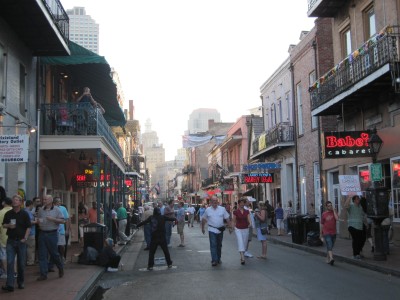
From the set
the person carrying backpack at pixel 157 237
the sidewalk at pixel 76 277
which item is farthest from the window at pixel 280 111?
the person carrying backpack at pixel 157 237

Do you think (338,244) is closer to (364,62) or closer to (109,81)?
(364,62)

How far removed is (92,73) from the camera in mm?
19734

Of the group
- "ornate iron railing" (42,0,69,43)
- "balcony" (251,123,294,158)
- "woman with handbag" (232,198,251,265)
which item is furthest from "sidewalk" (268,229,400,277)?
"ornate iron railing" (42,0,69,43)

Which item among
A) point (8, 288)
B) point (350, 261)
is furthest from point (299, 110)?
point (8, 288)

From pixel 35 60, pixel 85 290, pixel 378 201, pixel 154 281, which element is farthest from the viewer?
pixel 35 60

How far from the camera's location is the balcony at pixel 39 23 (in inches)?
493

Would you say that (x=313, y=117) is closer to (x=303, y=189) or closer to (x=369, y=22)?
(x=303, y=189)

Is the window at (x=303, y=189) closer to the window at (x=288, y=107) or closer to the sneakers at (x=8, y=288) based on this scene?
the window at (x=288, y=107)

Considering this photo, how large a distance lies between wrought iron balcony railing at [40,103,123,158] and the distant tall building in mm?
35033

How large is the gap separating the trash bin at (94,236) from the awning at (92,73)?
5.42m

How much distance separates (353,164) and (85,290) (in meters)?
13.5

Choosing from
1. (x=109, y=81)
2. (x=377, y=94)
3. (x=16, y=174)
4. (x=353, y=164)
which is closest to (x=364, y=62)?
(x=377, y=94)

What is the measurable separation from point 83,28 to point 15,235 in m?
47.4

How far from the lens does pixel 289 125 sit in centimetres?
2870
